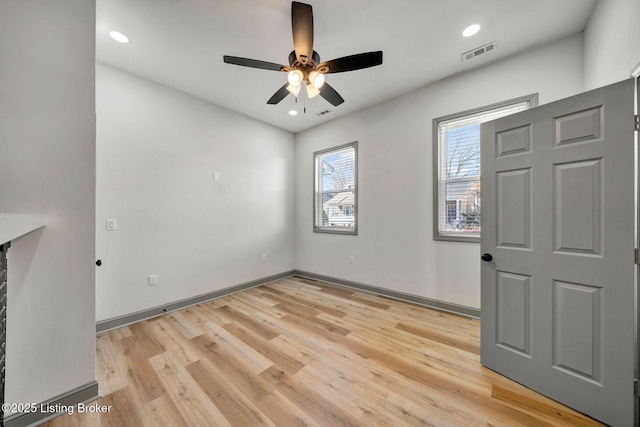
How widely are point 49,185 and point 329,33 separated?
8.04 ft

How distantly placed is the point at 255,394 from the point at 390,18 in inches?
125

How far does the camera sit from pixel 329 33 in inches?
86.8

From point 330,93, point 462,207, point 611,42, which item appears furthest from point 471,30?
point 462,207

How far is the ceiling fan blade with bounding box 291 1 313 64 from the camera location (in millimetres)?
1738

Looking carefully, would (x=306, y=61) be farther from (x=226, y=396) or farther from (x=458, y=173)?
(x=226, y=396)

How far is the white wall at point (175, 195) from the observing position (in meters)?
2.63

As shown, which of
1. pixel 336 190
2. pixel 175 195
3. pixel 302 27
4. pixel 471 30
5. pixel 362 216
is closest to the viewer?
pixel 302 27

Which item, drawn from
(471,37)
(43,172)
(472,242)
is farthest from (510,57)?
(43,172)

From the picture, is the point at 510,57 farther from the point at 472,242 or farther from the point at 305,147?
the point at 305,147

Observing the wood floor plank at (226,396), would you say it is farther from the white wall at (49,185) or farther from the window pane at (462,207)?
the window pane at (462,207)

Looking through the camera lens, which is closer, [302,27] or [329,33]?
[302,27]

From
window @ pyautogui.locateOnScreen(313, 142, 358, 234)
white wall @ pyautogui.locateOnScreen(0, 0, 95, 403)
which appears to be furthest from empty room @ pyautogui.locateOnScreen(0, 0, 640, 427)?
window @ pyautogui.locateOnScreen(313, 142, 358, 234)

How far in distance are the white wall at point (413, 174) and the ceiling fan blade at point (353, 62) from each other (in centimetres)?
164

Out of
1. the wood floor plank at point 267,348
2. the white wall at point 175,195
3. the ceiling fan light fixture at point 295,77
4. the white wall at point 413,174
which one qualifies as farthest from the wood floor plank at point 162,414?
the white wall at point 413,174
